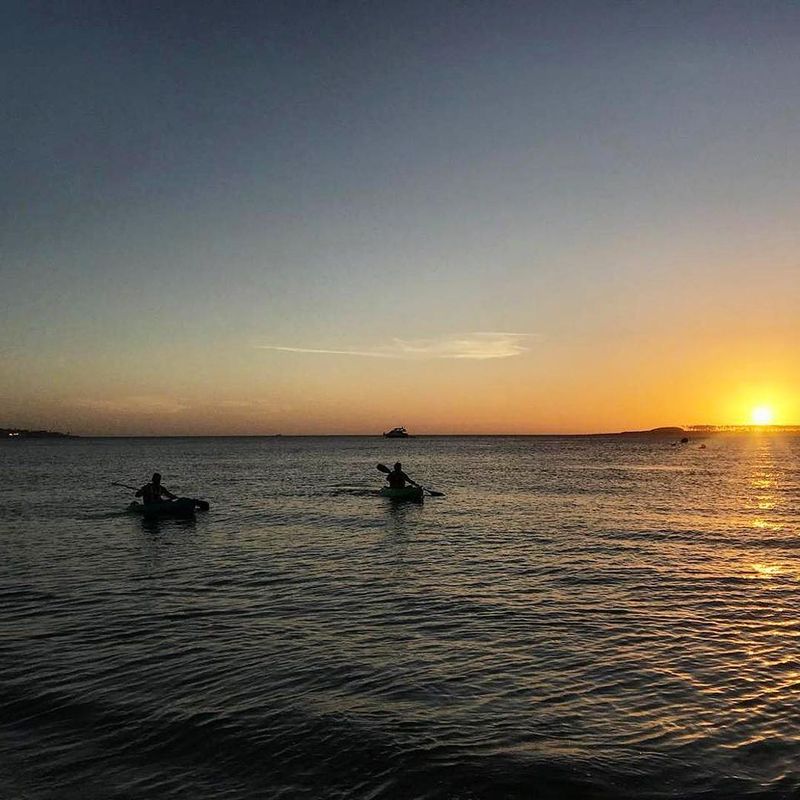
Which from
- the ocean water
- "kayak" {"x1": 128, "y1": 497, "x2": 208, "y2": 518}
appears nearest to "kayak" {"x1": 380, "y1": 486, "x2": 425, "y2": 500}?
"kayak" {"x1": 128, "y1": 497, "x2": 208, "y2": 518}

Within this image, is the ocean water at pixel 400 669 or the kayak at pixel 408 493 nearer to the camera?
the ocean water at pixel 400 669

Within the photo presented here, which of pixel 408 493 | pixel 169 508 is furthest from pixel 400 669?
pixel 408 493

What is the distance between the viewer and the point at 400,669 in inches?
509

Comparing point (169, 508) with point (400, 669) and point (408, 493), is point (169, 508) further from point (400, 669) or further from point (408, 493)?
point (400, 669)

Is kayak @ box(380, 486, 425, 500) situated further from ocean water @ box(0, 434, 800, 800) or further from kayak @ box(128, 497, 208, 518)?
ocean water @ box(0, 434, 800, 800)

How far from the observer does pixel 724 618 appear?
55.1ft

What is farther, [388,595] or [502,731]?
[388,595]

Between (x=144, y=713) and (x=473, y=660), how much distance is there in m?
5.88

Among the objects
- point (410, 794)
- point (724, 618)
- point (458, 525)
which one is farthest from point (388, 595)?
point (458, 525)

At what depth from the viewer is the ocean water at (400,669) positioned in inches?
355

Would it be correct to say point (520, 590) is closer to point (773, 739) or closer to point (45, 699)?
point (773, 739)

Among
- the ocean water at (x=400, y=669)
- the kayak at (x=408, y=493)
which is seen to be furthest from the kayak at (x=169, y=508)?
the kayak at (x=408, y=493)

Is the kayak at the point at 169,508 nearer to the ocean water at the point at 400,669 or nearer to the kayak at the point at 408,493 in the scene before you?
the ocean water at the point at 400,669

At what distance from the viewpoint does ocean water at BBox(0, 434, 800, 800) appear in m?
9.02
